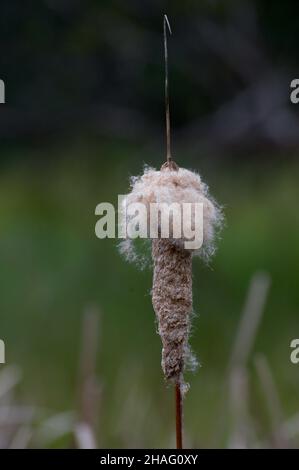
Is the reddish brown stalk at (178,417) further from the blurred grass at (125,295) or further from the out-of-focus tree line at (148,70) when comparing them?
the out-of-focus tree line at (148,70)

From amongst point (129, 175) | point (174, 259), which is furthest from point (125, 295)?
point (174, 259)

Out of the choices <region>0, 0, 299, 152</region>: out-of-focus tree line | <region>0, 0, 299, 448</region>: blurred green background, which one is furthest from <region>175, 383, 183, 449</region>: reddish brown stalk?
<region>0, 0, 299, 152</region>: out-of-focus tree line

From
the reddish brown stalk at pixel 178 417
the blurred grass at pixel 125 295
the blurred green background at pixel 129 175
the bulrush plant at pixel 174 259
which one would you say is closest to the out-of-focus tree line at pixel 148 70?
the blurred green background at pixel 129 175

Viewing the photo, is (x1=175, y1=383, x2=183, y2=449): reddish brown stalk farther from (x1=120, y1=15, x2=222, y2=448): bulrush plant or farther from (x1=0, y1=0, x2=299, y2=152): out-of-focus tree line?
(x1=0, y1=0, x2=299, y2=152): out-of-focus tree line

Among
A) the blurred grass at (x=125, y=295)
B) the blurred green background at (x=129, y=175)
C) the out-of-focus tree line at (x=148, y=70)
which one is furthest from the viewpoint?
the out-of-focus tree line at (x=148, y=70)

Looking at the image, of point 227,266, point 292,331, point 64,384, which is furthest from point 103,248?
point 64,384

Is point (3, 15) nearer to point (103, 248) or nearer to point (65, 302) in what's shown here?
point (103, 248)

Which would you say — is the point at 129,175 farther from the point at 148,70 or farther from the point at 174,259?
the point at 148,70
